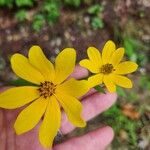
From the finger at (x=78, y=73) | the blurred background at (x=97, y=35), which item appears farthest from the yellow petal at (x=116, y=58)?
the blurred background at (x=97, y=35)

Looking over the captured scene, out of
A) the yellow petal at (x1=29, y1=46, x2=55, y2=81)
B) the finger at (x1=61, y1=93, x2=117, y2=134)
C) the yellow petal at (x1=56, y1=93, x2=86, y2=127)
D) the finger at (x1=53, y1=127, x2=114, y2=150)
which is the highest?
the yellow petal at (x1=29, y1=46, x2=55, y2=81)

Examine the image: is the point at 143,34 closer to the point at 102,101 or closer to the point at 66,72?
the point at 102,101

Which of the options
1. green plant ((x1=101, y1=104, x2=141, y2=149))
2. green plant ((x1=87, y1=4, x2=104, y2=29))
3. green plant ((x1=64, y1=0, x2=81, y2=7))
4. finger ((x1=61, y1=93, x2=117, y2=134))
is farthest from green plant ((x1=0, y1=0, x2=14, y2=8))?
finger ((x1=61, y1=93, x2=117, y2=134))

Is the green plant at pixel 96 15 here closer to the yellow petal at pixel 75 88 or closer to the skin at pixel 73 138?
the skin at pixel 73 138

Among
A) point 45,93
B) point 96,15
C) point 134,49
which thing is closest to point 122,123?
point 134,49

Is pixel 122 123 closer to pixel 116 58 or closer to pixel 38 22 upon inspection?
pixel 38 22

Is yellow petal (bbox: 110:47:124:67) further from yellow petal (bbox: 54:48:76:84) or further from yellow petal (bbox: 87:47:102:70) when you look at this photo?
yellow petal (bbox: 54:48:76:84)
